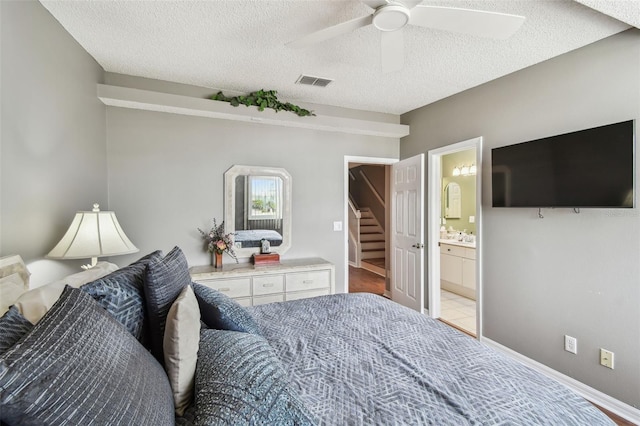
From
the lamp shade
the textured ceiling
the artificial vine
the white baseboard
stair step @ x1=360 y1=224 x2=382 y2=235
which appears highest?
the textured ceiling

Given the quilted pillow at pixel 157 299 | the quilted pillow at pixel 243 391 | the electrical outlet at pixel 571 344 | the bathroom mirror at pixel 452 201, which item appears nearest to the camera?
the quilted pillow at pixel 243 391

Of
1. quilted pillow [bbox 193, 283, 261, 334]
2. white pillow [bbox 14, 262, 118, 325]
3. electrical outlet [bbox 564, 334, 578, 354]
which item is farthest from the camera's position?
electrical outlet [bbox 564, 334, 578, 354]

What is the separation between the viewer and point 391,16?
1.67m

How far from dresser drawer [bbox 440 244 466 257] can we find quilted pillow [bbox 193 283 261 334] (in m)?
4.01

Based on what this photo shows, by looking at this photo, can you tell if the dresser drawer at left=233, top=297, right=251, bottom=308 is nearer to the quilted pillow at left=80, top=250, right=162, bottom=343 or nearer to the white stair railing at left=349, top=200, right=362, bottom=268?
the quilted pillow at left=80, top=250, right=162, bottom=343

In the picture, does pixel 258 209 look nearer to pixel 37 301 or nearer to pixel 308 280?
pixel 308 280

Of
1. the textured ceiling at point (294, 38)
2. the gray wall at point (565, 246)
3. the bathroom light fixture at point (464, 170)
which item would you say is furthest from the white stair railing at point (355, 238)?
the textured ceiling at point (294, 38)

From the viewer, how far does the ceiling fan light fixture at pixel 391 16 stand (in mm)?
1611

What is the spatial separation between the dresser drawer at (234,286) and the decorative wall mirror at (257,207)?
461 mm

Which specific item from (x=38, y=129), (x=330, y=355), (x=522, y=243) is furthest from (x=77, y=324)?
→ (x=522, y=243)

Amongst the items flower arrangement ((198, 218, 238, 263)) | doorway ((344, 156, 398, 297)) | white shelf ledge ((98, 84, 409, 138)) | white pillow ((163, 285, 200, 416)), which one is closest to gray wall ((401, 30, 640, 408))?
white shelf ledge ((98, 84, 409, 138))

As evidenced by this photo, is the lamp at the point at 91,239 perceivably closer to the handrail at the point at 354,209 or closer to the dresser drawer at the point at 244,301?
the dresser drawer at the point at 244,301

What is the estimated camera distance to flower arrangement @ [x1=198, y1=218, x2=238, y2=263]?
3212 millimetres

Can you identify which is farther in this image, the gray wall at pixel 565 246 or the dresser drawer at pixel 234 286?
the dresser drawer at pixel 234 286
